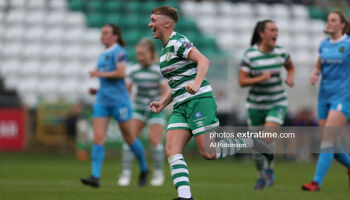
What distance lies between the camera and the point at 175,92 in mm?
6086

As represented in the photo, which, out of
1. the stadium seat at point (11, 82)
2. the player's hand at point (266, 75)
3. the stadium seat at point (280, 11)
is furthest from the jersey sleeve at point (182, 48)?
the stadium seat at point (280, 11)

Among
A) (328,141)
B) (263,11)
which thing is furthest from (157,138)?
(263,11)

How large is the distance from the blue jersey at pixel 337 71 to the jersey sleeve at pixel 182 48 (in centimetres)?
306

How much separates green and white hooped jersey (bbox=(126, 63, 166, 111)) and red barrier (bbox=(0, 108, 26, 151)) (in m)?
8.43

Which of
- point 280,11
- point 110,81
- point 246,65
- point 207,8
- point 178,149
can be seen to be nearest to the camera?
point 178,149

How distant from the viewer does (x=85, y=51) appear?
72.0 feet

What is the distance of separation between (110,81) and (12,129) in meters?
9.80

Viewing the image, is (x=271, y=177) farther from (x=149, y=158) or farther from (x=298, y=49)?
(x=298, y=49)

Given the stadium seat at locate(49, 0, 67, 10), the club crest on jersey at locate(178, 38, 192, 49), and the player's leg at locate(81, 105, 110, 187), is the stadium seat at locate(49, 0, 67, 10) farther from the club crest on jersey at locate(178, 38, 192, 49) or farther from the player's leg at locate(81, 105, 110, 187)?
the club crest on jersey at locate(178, 38, 192, 49)

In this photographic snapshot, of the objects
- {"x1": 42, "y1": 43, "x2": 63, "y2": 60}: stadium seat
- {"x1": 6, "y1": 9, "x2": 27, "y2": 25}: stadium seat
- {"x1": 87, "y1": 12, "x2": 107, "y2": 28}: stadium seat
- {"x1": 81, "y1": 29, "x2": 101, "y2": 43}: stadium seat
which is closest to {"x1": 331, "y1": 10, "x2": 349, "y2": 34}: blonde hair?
{"x1": 42, "y1": 43, "x2": 63, "y2": 60}: stadium seat

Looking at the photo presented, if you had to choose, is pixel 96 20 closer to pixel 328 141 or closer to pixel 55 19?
pixel 55 19

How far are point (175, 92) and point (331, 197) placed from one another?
2363mm

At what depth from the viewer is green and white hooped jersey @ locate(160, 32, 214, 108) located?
5.97m

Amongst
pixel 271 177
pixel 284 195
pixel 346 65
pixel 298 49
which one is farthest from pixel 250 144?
pixel 298 49
